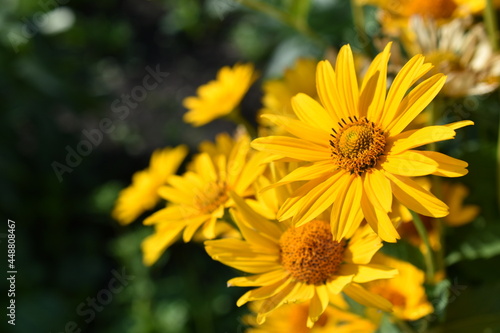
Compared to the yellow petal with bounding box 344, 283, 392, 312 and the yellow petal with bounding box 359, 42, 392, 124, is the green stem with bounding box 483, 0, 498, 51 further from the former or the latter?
the yellow petal with bounding box 344, 283, 392, 312

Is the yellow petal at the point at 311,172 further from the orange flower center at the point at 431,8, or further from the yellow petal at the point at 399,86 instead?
the orange flower center at the point at 431,8

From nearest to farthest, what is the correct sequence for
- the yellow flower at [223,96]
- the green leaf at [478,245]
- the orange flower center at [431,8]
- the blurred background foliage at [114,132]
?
the green leaf at [478,245]
the orange flower center at [431,8]
the yellow flower at [223,96]
the blurred background foliage at [114,132]

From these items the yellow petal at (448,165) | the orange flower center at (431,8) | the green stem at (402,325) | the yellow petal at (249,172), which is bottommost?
the green stem at (402,325)

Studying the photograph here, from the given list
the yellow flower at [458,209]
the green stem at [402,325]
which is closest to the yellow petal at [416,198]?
the green stem at [402,325]

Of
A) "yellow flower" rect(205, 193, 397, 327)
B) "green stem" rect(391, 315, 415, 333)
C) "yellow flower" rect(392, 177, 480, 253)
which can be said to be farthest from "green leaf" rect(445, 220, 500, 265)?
"yellow flower" rect(205, 193, 397, 327)

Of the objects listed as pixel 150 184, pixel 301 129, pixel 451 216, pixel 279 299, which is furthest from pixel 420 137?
pixel 150 184

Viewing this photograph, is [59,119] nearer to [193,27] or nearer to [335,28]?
[193,27]
